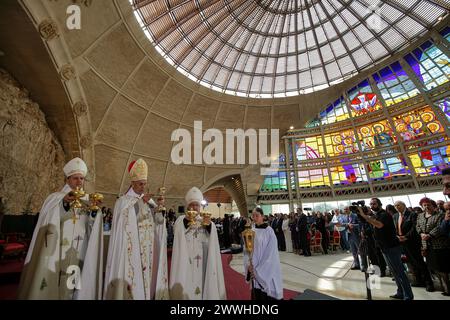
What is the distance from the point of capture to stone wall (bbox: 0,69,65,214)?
7.27 meters

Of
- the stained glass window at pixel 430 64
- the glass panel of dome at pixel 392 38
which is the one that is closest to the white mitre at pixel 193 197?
the stained glass window at pixel 430 64

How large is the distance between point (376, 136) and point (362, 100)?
10.4 ft

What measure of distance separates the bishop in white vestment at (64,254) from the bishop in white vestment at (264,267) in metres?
1.79

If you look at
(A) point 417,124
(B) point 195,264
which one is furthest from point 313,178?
(B) point 195,264

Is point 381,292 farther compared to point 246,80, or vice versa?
point 246,80

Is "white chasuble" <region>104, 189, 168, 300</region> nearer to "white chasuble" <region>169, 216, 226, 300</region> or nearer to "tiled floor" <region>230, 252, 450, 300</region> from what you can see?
"white chasuble" <region>169, 216, 226, 300</region>

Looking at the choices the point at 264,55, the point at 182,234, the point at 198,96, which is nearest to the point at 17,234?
the point at 182,234

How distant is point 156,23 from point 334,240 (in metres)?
15.2

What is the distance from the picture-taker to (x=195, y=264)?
8.71 ft

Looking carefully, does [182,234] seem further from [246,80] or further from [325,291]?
[246,80]

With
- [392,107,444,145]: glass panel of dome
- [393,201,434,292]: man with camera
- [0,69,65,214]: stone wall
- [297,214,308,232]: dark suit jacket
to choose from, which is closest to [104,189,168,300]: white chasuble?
[393,201,434,292]: man with camera

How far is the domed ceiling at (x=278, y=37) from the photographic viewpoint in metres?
13.6

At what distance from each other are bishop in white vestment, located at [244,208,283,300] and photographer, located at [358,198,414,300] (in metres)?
1.88

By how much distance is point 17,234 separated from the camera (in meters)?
6.52
